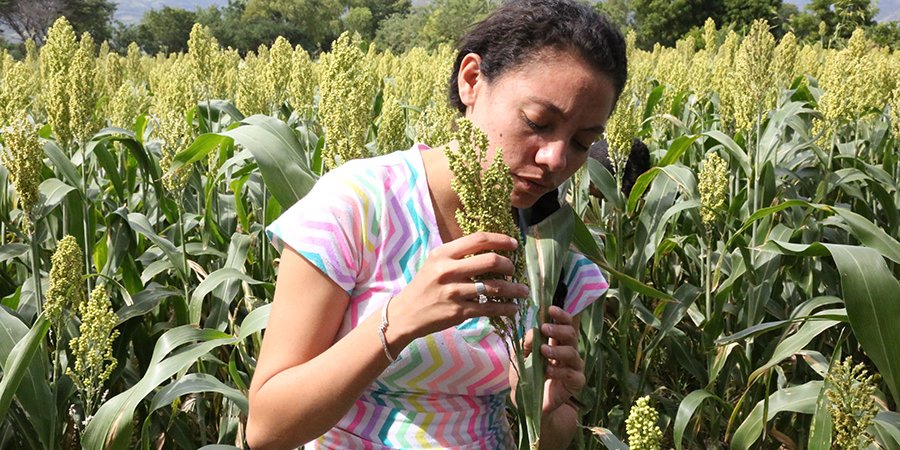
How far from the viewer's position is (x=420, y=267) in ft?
5.71

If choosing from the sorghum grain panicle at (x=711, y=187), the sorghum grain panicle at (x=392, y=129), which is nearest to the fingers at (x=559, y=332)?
the sorghum grain panicle at (x=392, y=129)

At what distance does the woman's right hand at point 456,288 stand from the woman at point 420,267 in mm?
54

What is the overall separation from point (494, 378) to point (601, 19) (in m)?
0.79

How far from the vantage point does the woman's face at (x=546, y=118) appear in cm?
163

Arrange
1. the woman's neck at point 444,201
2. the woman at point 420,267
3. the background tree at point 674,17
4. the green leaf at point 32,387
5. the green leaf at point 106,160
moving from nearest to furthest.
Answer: the woman at point 420,267 < the woman's neck at point 444,201 < the green leaf at point 32,387 < the green leaf at point 106,160 < the background tree at point 674,17

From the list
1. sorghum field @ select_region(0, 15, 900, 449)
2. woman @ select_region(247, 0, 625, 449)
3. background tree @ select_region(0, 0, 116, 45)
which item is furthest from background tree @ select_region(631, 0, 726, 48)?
woman @ select_region(247, 0, 625, 449)

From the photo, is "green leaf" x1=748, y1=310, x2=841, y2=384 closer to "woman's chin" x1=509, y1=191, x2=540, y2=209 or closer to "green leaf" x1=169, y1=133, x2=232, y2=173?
"woman's chin" x1=509, y1=191, x2=540, y2=209

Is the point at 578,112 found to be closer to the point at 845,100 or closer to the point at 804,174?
the point at 845,100

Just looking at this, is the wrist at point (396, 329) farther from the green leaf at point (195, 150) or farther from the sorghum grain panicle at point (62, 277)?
the green leaf at point (195, 150)

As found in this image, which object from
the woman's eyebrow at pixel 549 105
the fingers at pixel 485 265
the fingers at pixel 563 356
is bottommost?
the fingers at pixel 563 356

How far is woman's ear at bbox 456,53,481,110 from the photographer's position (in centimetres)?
187

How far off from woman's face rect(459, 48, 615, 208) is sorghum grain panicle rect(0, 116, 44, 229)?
3.95 ft

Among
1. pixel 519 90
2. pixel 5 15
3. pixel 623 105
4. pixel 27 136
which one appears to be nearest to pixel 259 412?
pixel 519 90

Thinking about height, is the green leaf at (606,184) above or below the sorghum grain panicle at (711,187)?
below
